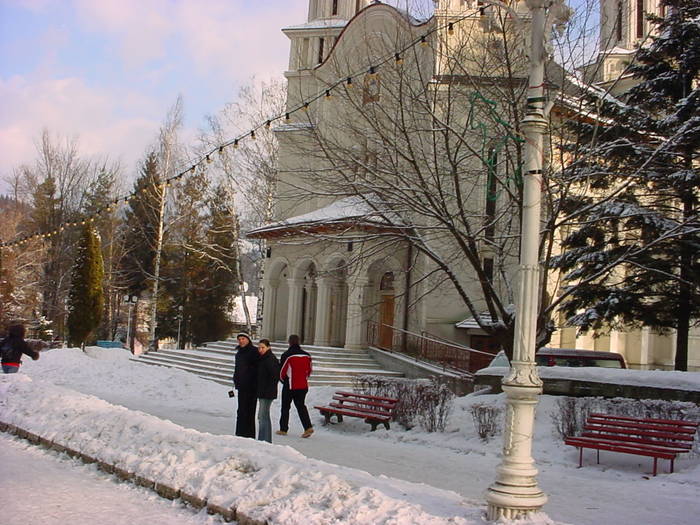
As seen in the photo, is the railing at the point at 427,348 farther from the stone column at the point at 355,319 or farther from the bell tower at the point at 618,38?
the bell tower at the point at 618,38

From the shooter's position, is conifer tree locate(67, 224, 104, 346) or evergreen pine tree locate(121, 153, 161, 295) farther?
evergreen pine tree locate(121, 153, 161, 295)

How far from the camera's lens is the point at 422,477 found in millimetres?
9164

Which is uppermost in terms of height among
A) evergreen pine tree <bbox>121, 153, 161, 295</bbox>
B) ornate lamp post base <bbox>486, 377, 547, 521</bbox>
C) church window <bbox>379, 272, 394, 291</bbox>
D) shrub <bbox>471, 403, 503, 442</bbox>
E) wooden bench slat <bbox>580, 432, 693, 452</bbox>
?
evergreen pine tree <bbox>121, 153, 161, 295</bbox>

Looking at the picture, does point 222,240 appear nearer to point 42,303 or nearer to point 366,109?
point 42,303

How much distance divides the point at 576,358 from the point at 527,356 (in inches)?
612

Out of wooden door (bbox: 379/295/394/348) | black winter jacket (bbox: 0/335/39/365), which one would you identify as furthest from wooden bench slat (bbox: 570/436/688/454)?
wooden door (bbox: 379/295/394/348)

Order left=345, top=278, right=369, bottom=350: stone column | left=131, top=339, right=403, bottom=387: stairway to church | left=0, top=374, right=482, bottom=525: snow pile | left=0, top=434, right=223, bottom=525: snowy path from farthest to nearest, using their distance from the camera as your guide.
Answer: left=345, top=278, right=369, bottom=350: stone column, left=131, top=339, right=403, bottom=387: stairway to church, left=0, top=434, right=223, bottom=525: snowy path, left=0, top=374, right=482, bottom=525: snow pile

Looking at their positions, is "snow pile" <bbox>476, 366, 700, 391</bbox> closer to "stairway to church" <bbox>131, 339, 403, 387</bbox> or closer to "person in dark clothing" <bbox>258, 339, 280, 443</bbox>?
"person in dark clothing" <bbox>258, 339, 280, 443</bbox>

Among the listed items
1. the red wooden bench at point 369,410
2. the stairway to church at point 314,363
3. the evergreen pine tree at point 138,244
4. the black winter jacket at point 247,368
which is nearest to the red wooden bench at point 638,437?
the red wooden bench at point 369,410

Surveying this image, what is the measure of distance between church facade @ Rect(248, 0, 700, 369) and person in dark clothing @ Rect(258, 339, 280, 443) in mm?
4105

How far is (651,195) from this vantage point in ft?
54.2

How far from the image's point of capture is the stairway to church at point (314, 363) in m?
22.2

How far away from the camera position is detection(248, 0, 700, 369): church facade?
14289 millimetres

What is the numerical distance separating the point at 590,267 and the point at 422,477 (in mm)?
7568
